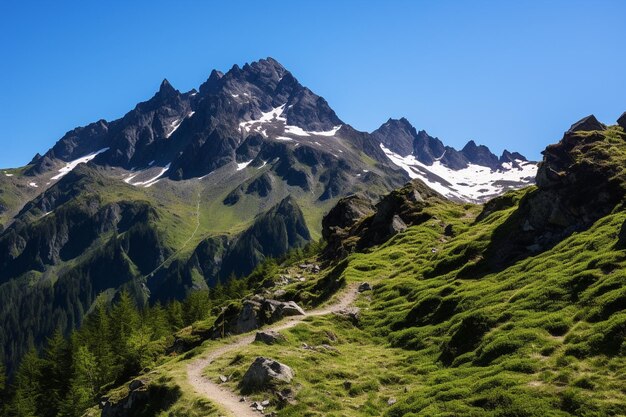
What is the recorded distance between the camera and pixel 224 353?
4519cm

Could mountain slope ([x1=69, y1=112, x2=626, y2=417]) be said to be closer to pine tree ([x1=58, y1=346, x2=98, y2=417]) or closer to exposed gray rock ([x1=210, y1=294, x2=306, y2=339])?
exposed gray rock ([x1=210, y1=294, x2=306, y2=339])

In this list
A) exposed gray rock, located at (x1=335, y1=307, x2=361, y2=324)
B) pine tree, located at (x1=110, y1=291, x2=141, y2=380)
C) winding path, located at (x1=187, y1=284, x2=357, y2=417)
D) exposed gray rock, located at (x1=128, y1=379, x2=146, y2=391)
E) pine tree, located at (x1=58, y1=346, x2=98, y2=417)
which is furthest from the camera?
pine tree, located at (x1=58, y1=346, x2=98, y2=417)

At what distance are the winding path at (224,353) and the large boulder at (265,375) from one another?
1200 mm

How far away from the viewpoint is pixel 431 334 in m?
41.8

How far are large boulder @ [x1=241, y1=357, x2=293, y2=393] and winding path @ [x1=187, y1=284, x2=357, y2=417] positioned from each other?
1.20m

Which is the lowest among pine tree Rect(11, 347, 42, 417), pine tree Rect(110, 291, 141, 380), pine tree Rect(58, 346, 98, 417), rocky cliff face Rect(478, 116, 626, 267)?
pine tree Rect(11, 347, 42, 417)

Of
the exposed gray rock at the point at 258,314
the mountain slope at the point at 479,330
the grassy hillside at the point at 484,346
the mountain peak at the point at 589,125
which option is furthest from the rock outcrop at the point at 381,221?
the exposed gray rock at the point at 258,314

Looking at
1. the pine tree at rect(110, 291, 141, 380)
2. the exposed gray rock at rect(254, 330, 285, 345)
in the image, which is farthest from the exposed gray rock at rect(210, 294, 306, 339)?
the pine tree at rect(110, 291, 141, 380)

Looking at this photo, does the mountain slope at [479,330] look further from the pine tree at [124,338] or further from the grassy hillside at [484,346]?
the pine tree at [124,338]

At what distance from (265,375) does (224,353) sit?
37.8ft

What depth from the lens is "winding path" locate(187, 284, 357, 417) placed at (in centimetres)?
3281

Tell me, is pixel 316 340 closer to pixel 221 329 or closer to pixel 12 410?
pixel 221 329

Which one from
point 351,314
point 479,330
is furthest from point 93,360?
point 479,330

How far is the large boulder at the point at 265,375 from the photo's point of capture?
3450 cm
